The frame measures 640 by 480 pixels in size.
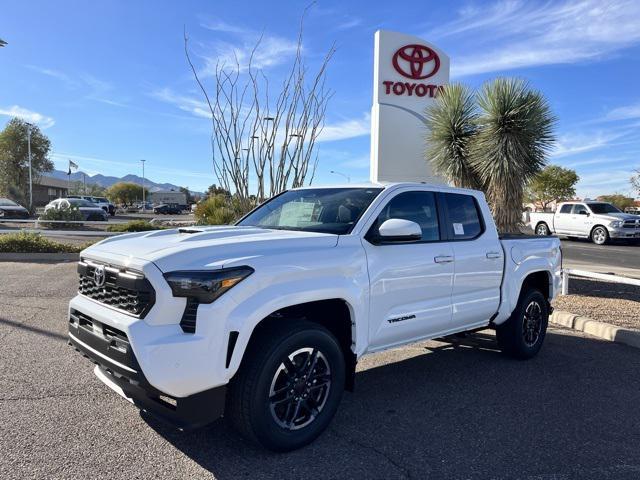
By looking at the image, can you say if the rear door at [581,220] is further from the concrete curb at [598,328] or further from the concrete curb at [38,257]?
the concrete curb at [38,257]

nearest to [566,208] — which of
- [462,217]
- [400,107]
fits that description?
[400,107]

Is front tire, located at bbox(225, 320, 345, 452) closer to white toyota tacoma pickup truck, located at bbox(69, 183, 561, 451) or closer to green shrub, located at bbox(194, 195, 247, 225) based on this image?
white toyota tacoma pickup truck, located at bbox(69, 183, 561, 451)

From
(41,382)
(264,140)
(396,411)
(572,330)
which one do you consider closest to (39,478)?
(41,382)

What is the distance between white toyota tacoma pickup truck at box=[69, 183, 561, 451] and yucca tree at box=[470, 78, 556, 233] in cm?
575

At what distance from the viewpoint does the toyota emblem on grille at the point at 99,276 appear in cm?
341

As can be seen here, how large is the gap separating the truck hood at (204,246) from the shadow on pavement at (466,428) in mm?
1310

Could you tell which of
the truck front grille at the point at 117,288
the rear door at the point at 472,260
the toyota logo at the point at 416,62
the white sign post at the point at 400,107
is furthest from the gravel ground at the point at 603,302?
the truck front grille at the point at 117,288

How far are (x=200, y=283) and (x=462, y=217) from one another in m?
2.98

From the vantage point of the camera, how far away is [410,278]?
409cm

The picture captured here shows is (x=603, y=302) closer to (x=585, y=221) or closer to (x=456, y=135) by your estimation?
(x=456, y=135)

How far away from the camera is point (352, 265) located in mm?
3672

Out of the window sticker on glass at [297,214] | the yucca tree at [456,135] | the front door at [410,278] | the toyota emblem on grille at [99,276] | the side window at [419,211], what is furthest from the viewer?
the yucca tree at [456,135]

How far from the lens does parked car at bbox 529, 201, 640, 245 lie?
2169 centimetres

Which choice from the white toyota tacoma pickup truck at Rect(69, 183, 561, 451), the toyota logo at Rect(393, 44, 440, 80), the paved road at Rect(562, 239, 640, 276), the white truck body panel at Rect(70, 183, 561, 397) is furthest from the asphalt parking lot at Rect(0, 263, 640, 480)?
the paved road at Rect(562, 239, 640, 276)
